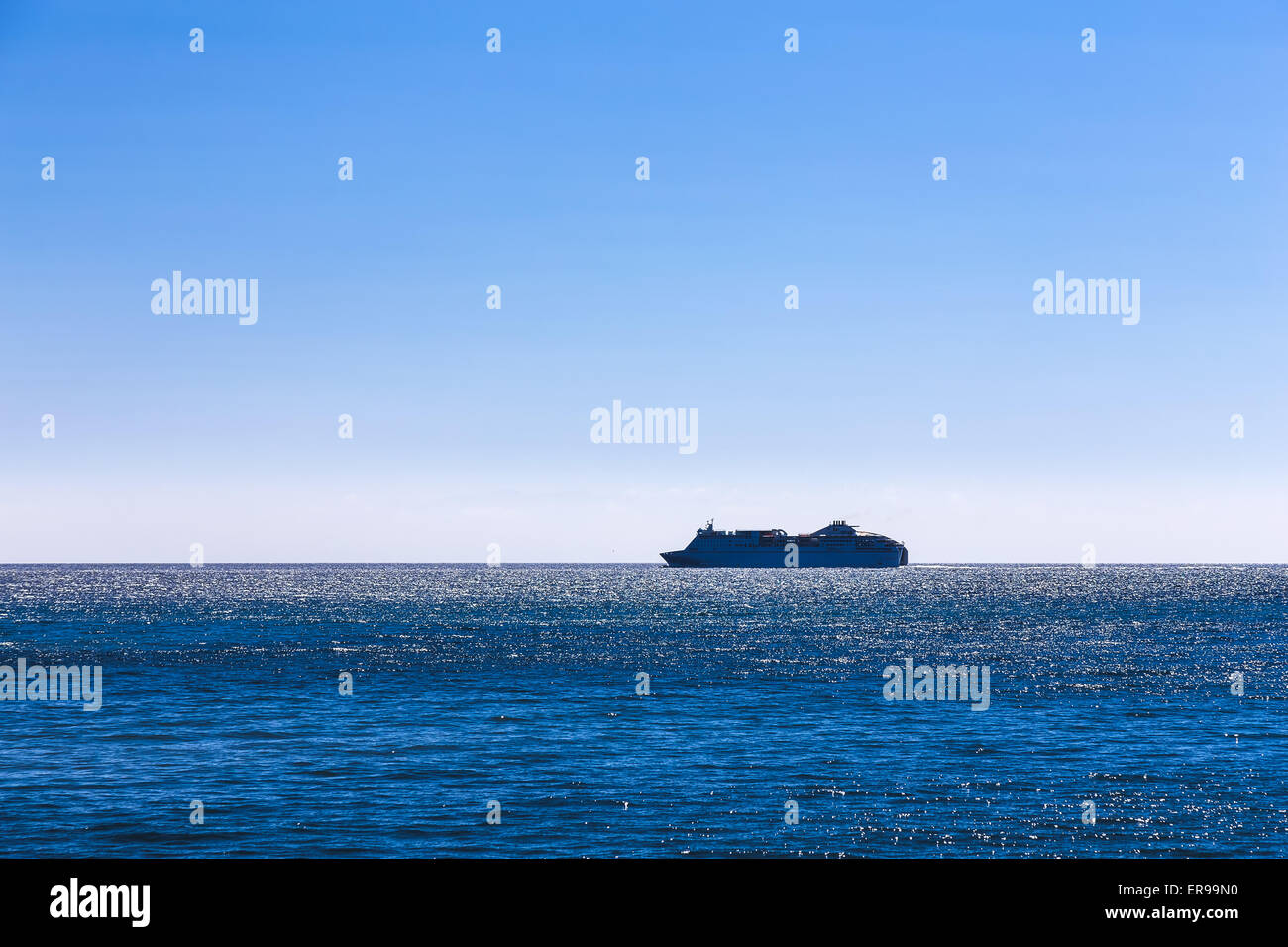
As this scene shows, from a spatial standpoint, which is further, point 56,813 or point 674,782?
point 674,782

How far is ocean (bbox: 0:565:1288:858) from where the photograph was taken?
91.0 ft

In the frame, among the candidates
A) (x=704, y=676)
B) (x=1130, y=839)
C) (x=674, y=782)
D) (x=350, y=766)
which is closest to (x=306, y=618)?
(x=704, y=676)

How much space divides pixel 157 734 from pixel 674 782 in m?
24.7

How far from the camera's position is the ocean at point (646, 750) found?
27734mm

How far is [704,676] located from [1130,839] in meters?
36.2

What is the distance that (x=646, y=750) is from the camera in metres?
39.5

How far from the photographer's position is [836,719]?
46.6 meters

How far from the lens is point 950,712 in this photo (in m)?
47.7
